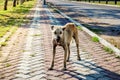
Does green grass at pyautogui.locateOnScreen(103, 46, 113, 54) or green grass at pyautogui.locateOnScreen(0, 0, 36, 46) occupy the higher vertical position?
green grass at pyautogui.locateOnScreen(103, 46, 113, 54)

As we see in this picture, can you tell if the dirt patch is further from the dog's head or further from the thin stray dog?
the dog's head

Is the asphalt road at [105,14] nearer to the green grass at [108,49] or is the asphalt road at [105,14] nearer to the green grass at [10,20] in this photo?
the green grass at [10,20]

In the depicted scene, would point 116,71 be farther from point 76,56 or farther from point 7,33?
point 7,33

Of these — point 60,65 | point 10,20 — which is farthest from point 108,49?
point 10,20

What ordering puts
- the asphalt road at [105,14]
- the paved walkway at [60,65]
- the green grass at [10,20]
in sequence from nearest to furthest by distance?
the paved walkway at [60,65], the green grass at [10,20], the asphalt road at [105,14]

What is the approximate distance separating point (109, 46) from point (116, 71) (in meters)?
3.50

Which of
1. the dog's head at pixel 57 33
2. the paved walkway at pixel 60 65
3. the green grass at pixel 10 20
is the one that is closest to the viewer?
the dog's head at pixel 57 33

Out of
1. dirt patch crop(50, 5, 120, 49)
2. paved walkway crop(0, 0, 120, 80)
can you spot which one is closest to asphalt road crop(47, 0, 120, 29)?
dirt patch crop(50, 5, 120, 49)

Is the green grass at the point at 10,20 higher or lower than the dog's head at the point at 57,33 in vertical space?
lower

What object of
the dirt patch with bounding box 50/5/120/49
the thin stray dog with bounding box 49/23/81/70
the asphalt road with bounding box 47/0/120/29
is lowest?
the asphalt road with bounding box 47/0/120/29

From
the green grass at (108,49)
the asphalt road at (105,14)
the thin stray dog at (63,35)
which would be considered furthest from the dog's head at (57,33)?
the asphalt road at (105,14)

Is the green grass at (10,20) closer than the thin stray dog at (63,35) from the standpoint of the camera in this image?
No

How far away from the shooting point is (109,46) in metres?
11.5

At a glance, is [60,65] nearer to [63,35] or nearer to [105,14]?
[63,35]
